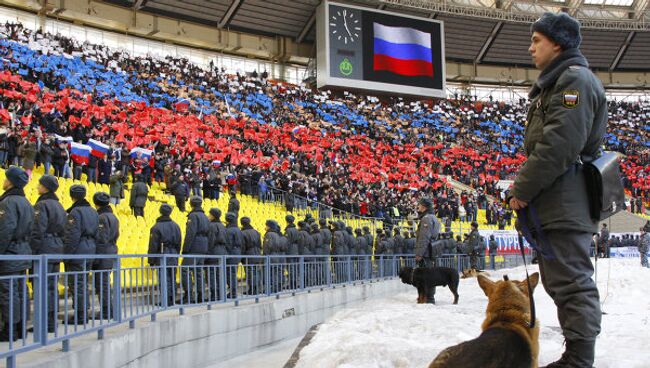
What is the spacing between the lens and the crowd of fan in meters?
19.1

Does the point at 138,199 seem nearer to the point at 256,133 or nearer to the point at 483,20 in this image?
the point at 256,133

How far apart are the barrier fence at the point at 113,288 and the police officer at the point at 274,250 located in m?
0.02

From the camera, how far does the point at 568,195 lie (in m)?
3.36

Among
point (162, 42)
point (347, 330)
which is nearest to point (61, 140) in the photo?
point (347, 330)

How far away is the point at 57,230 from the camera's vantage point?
22.2 feet

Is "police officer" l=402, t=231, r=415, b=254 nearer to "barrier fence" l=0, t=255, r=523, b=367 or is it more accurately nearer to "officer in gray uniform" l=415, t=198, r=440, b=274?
"officer in gray uniform" l=415, t=198, r=440, b=274

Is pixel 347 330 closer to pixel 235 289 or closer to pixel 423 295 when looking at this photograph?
pixel 235 289

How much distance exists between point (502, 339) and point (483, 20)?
47107 millimetres

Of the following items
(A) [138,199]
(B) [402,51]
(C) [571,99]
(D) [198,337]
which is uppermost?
(B) [402,51]

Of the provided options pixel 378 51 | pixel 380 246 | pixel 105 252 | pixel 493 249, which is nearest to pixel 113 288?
pixel 105 252

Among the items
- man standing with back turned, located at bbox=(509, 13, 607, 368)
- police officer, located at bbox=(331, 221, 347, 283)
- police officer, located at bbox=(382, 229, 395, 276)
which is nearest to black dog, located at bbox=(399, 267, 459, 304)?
police officer, located at bbox=(331, 221, 347, 283)

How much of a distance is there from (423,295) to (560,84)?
28.9ft

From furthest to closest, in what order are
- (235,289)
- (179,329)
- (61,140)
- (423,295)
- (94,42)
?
(94,42) → (61,140) → (423,295) → (235,289) → (179,329)

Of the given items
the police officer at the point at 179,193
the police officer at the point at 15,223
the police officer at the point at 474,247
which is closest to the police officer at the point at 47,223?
the police officer at the point at 15,223
